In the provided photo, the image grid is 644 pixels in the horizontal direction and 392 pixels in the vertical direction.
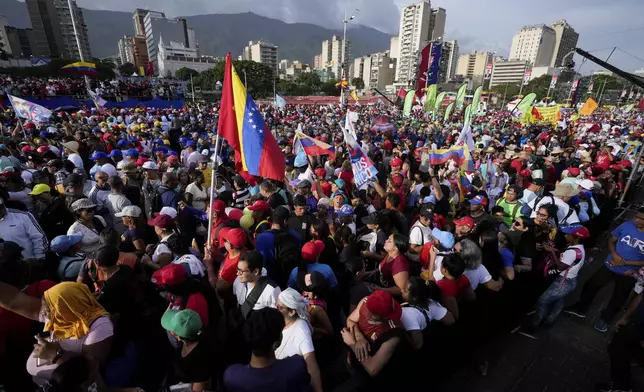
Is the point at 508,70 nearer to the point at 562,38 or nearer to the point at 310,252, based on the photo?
the point at 562,38

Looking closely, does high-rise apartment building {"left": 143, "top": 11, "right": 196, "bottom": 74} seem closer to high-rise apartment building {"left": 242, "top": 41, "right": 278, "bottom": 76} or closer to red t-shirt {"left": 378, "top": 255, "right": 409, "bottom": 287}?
high-rise apartment building {"left": 242, "top": 41, "right": 278, "bottom": 76}

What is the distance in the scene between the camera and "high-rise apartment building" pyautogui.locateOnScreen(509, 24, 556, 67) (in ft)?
385

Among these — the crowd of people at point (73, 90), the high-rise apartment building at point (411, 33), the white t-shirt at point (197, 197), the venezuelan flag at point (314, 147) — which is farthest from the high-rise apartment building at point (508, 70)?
the white t-shirt at point (197, 197)

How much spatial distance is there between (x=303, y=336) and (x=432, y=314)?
1171 mm

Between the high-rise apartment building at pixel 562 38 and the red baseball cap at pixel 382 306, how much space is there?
147m

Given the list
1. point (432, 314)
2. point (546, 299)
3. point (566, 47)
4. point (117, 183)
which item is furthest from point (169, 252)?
point (566, 47)

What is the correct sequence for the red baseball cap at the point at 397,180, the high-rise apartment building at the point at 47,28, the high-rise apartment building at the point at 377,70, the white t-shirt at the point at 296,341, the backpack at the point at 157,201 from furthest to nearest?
the high-rise apartment building at the point at 377,70
the high-rise apartment building at the point at 47,28
the red baseball cap at the point at 397,180
the backpack at the point at 157,201
the white t-shirt at the point at 296,341

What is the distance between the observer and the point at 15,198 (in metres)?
4.20

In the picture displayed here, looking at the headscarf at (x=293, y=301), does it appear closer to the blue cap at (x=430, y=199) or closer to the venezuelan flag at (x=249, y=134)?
the venezuelan flag at (x=249, y=134)

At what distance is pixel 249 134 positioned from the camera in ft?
11.6

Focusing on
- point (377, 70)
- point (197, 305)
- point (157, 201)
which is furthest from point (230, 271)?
point (377, 70)

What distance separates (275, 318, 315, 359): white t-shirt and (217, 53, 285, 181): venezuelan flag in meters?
1.74

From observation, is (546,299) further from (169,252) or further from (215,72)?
(215,72)

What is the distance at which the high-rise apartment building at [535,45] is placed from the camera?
11731 cm
